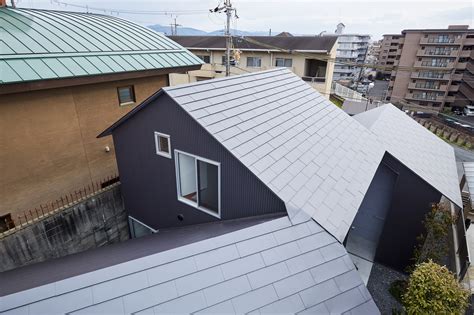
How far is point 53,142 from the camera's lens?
8859 millimetres

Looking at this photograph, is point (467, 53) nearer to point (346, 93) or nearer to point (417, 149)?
point (346, 93)

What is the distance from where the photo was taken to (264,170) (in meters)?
5.29

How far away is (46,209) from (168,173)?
5401 mm

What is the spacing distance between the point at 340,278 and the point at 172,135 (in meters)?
4.40

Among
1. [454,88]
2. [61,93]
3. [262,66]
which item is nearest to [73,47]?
[61,93]

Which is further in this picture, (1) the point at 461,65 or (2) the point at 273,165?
(1) the point at 461,65

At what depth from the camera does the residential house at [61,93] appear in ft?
→ 25.5

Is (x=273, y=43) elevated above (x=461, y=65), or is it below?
above

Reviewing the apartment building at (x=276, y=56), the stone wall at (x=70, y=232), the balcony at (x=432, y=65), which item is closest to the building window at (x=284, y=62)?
the apartment building at (x=276, y=56)

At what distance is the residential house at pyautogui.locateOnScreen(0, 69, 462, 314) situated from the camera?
12.3ft

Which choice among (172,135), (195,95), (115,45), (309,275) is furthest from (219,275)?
(115,45)

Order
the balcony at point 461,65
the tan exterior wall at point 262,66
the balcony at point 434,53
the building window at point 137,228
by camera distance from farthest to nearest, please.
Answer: the balcony at point 461,65
the balcony at point 434,53
the tan exterior wall at point 262,66
the building window at point 137,228

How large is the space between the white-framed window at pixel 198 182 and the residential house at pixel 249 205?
3 centimetres

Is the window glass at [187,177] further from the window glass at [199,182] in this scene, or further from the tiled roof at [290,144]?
the tiled roof at [290,144]
